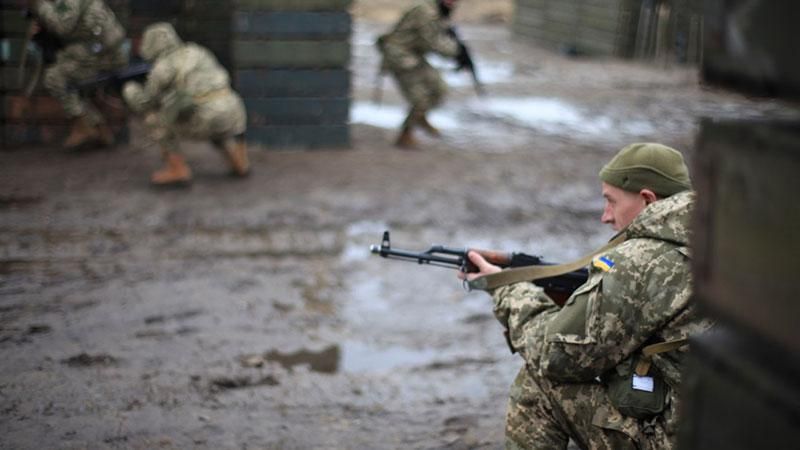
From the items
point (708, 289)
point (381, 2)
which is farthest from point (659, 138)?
point (381, 2)

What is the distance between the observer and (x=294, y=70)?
10141 mm

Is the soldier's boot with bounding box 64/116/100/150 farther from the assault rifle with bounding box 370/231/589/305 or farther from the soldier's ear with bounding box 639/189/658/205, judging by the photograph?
the soldier's ear with bounding box 639/189/658/205

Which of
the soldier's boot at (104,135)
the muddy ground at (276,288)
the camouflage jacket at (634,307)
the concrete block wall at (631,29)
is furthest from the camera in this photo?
the concrete block wall at (631,29)

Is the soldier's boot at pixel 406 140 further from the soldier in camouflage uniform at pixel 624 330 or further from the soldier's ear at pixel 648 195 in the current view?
the soldier's ear at pixel 648 195

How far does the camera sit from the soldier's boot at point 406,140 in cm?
1091

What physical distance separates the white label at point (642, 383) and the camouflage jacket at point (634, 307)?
0.19 feet

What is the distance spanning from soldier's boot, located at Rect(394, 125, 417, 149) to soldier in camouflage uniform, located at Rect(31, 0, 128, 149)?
3123 millimetres

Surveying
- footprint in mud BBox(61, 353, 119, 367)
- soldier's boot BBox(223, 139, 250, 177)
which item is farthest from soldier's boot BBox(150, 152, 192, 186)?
footprint in mud BBox(61, 353, 119, 367)

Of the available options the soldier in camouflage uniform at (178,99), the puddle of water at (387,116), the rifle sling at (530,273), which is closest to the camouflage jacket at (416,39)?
the puddle of water at (387,116)

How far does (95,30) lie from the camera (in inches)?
362

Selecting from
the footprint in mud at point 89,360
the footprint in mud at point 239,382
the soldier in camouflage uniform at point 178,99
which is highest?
the soldier in camouflage uniform at point 178,99

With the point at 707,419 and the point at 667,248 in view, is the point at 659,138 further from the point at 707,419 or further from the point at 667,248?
the point at 707,419

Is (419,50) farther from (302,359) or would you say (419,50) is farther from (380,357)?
(302,359)

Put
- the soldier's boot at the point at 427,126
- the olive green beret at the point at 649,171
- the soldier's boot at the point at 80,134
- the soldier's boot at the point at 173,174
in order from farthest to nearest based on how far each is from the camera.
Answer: the soldier's boot at the point at 427,126, the soldier's boot at the point at 80,134, the soldier's boot at the point at 173,174, the olive green beret at the point at 649,171
